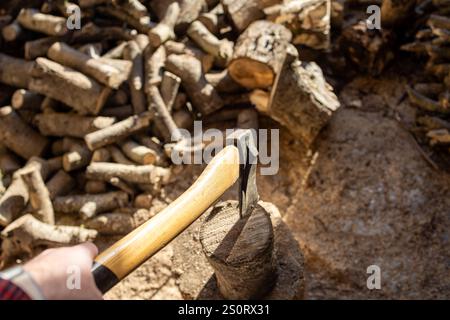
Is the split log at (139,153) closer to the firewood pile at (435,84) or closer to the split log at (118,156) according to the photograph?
the split log at (118,156)

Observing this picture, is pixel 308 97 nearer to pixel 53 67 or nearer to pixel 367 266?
pixel 367 266

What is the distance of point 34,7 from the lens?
17.3 feet

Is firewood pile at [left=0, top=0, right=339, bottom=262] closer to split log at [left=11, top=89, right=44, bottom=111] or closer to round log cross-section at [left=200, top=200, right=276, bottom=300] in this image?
split log at [left=11, top=89, right=44, bottom=111]

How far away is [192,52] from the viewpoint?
4910 mm

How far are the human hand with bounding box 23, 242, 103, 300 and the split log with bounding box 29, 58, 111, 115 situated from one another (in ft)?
10.4

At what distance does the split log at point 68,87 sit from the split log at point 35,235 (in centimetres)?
129

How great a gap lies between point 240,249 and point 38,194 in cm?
257

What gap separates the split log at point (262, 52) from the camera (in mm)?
4133

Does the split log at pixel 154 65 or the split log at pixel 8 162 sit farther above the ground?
the split log at pixel 154 65

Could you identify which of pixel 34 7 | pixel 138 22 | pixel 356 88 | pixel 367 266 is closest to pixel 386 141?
pixel 356 88

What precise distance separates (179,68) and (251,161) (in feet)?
8.08

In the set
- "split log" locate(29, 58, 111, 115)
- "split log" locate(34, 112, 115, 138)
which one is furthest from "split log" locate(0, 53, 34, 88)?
"split log" locate(34, 112, 115, 138)

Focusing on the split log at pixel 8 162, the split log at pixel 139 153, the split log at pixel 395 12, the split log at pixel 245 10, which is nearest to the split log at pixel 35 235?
the split log at pixel 8 162
